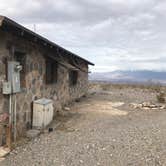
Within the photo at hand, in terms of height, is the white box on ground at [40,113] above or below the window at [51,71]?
below

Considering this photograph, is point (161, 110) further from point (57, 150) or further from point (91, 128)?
point (57, 150)

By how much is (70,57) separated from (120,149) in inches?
408

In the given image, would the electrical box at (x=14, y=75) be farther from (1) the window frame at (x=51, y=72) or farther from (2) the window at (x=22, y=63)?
(1) the window frame at (x=51, y=72)

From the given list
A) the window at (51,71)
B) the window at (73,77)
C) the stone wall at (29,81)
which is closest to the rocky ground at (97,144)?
the stone wall at (29,81)

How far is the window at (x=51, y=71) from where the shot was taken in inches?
518

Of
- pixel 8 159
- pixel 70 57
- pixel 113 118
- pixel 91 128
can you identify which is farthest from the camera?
pixel 70 57

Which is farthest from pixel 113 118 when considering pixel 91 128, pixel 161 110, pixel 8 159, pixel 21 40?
pixel 8 159

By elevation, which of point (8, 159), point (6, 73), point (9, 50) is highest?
point (9, 50)

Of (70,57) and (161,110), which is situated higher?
(70,57)

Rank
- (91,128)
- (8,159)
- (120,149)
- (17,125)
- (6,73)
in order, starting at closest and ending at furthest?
(8,159) < (120,149) < (6,73) < (17,125) < (91,128)

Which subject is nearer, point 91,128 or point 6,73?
point 6,73

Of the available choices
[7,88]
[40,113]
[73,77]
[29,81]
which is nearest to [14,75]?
[7,88]

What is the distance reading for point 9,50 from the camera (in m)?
8.86

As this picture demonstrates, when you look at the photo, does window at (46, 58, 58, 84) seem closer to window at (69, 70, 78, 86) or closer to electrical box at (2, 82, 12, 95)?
window at (69, 70, 78, 86)
